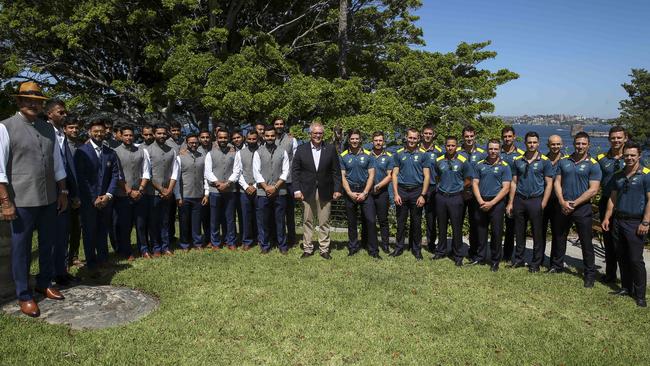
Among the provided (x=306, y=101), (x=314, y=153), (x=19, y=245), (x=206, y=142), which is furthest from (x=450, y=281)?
(x=306, y=101)

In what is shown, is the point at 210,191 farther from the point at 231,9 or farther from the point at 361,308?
the point at 231,9

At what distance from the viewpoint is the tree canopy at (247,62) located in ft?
39.4

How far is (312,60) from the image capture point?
1591 cm

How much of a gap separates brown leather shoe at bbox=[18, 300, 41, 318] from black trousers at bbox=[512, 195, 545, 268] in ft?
21.2

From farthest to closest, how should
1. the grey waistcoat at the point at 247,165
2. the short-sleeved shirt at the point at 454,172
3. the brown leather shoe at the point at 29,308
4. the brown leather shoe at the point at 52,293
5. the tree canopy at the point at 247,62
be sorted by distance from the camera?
the tree canopy at the point at 247,62 < the grey waistcoat at the point at 247,165 < the short-sleeved shirt at the point at 454,172 < the brown leather shoe at the point at 52,293 < the brown leather shoe at the point at 29,308

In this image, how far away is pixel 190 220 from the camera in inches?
300

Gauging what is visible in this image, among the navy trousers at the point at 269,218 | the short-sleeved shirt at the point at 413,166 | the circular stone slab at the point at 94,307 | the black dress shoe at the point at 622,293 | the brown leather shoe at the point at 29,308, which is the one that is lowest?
the black dress shoe at the point at 622,293

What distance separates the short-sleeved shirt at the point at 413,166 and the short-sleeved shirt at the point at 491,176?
2.72ft

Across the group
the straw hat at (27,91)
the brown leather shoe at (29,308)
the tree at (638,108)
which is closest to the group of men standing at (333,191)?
the brown leather shoe at (29,308)

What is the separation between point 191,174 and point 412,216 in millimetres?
3806

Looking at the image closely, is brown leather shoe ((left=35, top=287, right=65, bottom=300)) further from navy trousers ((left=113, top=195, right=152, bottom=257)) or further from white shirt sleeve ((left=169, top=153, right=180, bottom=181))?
white shirt sleeve ((left=169, top=153, right=180, bottom=181))

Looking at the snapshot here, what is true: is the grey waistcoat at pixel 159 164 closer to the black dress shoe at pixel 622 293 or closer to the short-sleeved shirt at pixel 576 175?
the short-sleeved shirt at pixel 576 175

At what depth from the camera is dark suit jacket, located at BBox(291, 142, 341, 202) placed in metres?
7.09

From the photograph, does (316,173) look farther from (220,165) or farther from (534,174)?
(534,174)
